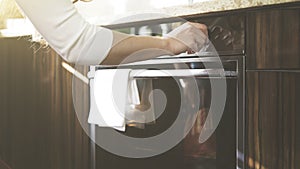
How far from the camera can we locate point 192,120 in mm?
1232

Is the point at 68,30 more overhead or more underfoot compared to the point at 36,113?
more overhead

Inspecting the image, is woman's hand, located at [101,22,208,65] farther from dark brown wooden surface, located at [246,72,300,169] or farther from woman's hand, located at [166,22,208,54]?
dark brown wooden surface, located at [246,72,300,169]

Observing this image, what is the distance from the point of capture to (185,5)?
1235 mm

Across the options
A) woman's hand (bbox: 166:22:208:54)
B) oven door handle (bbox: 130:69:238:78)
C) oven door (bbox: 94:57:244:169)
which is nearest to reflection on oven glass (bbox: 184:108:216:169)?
oven door (bbox: 94:57:244:169)

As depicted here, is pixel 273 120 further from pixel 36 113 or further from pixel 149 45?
pixel 36 113

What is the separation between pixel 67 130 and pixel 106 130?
0.78 feet

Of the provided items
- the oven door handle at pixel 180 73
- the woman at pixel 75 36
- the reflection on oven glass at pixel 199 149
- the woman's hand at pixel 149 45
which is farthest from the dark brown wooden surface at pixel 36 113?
the woman at pixel 75 36

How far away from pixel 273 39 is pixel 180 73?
0.32 metres

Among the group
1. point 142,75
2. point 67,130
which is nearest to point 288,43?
point 142,75

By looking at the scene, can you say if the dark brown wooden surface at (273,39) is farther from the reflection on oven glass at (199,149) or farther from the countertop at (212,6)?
the reflection on oven glass at (199,149)

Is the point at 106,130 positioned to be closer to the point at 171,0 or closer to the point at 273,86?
the point at 171,0

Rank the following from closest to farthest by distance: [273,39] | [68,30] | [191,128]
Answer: [68,30], [273,39], [191,128]

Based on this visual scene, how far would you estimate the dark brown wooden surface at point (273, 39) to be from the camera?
97 centimetres

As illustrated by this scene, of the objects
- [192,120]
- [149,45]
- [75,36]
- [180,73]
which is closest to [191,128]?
[192,120]
